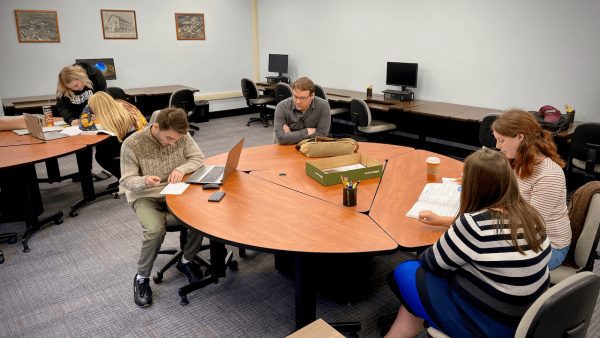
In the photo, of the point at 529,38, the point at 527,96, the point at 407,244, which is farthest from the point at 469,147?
the point at 407,244

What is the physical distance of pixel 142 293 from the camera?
2480 millimetres

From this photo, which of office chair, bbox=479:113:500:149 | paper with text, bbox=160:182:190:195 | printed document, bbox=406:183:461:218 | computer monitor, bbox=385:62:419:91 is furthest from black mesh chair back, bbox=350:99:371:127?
paper with text, bbox=160:182:190:195

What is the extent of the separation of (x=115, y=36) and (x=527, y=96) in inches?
241

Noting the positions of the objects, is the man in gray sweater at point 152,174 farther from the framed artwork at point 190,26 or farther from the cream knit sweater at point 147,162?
the framed artwork at point 190,26

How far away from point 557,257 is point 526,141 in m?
0.56

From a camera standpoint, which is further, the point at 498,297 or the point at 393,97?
the point at 393,97

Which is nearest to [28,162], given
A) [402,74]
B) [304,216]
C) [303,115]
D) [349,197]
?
[303,115]

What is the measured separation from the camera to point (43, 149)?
333 centimetres

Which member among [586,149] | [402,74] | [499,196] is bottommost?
[586,149]

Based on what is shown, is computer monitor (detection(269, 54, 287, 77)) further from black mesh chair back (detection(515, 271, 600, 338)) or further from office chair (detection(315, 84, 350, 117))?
black mesh chair back (detection(515, 271, 600, 338))

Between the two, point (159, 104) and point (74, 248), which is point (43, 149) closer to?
point (74, 248)

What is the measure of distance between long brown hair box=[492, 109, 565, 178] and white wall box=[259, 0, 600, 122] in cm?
295

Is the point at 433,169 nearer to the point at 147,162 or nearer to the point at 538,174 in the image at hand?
the point at 538,174

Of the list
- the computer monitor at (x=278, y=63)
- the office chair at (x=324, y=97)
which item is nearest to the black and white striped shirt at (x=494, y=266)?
the office chair at (x=324, y=97)
